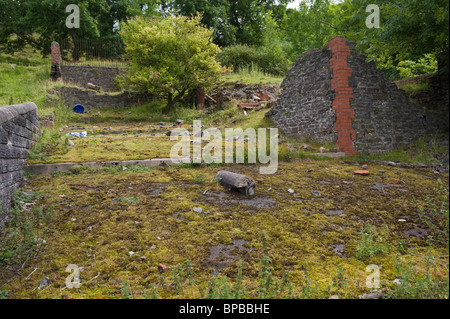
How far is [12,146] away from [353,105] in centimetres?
756

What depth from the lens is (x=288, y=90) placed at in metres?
9.10

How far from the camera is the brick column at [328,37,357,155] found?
23.4ft

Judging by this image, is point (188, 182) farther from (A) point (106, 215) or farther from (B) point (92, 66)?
(B) point (92, 66)

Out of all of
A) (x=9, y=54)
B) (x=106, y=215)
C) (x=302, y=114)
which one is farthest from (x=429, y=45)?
(x=9, y=54)

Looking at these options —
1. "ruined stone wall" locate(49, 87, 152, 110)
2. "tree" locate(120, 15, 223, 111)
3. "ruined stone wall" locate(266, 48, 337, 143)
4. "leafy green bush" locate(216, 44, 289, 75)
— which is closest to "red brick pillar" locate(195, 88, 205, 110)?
"tree" locate(120, 15, 223, 111)

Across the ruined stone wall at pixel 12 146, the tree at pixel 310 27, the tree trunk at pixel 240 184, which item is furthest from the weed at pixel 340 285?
the tree at pixel 310 27

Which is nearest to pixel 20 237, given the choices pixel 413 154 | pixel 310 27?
pixel 413 154

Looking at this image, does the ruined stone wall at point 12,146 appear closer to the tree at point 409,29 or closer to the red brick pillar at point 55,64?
the tree at point 409,29

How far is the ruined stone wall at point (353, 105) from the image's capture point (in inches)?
283

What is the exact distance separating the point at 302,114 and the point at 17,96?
12012 mm

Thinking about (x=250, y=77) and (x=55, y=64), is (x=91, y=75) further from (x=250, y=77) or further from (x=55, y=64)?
(x=250, y=77)

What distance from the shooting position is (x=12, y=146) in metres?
3.80

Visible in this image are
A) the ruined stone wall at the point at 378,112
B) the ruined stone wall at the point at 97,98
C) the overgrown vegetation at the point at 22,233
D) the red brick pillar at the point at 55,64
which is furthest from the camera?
the red brick pillar at the point at 55,64

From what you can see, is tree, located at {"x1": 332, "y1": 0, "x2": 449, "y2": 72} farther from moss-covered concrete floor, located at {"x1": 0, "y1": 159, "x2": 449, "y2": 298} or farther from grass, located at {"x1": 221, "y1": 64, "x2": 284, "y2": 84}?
grass, located at {"x1": 221, "y1": 64, "x2": 284, "y2": 84}
